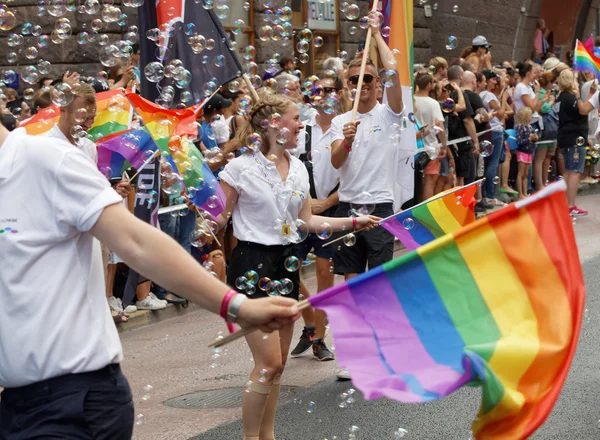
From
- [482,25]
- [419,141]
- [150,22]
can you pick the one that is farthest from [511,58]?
[150,22]

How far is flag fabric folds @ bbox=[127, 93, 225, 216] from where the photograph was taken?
731 cm

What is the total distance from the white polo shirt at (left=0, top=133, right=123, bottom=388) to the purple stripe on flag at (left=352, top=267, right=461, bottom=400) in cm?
89

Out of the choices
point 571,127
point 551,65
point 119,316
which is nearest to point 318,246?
point 119,316

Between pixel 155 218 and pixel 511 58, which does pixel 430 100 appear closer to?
pixel 155 218

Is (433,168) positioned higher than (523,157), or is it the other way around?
(433,168)

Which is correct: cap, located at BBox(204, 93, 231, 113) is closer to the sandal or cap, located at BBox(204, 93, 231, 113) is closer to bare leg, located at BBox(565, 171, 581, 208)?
the sandal

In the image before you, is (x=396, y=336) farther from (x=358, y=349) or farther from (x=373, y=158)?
(x=373, y=158)

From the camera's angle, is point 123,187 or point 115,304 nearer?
point 123,187

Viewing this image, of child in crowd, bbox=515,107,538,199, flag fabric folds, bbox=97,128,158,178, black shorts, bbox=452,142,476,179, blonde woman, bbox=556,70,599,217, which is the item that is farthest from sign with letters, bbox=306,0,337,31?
flag fabric folds, bbox=97,128,158,178

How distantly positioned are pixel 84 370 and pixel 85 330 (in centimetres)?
10

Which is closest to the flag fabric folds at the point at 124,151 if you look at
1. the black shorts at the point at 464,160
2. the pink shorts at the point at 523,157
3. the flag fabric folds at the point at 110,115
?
the flag fabric folds at the point at 110,115

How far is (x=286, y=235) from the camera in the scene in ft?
18.6

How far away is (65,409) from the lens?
2.83 meters

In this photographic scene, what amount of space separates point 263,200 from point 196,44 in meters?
2.58
